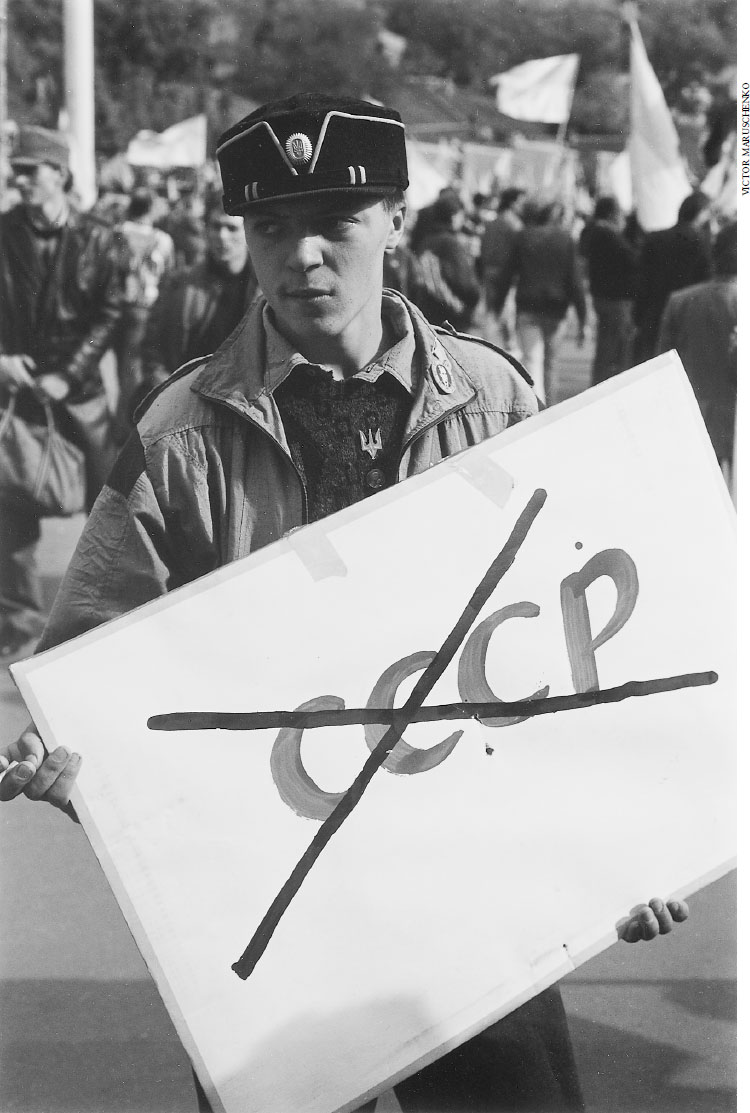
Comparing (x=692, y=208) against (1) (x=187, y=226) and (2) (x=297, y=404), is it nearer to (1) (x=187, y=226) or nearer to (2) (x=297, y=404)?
(2) (x=297, y=404)

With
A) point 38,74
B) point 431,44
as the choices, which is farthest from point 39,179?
point 431,44

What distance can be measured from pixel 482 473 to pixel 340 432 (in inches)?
10.8

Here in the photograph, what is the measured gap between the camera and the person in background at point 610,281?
2.71 m

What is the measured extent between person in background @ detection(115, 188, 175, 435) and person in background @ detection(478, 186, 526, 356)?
60 centimetres

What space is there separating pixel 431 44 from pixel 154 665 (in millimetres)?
1287

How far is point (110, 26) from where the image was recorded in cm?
261

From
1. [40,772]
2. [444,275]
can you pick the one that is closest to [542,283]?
[444,275]

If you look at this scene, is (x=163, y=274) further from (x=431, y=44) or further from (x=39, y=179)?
(x=431, y=44)

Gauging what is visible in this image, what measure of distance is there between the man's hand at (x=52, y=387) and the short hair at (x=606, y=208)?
3.50 feet

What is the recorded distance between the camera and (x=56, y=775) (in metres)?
2.46

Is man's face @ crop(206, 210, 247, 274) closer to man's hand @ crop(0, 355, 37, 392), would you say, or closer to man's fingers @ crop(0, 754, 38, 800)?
man's hand @ crop(0, 355, 37, 392)

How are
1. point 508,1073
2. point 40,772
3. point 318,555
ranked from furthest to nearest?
point 508,1073 → point 318,555 → point 40,772

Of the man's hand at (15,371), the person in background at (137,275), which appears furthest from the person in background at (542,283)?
the man's hand at (15,371)

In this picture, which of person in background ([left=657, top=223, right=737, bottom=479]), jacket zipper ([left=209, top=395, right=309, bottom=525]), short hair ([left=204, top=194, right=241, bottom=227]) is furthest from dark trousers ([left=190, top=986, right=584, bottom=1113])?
short hair ([left=204, top=194, right=241, bottom=227])
